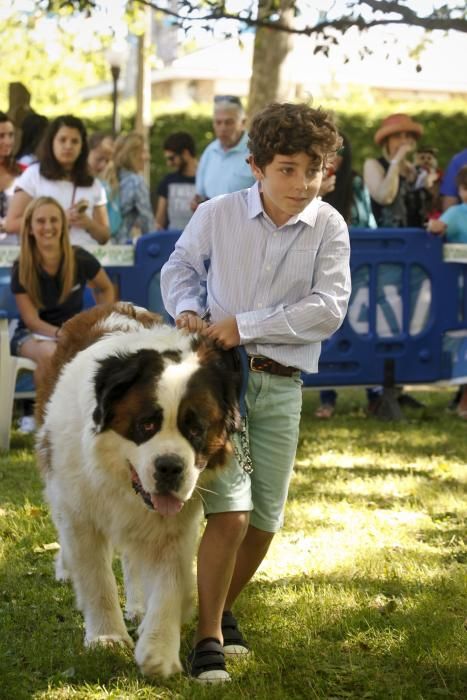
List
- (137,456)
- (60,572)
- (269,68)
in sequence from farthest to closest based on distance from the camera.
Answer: (269,68) < (60,572) < (137,456)

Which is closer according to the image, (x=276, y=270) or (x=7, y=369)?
(x=276, y=270)

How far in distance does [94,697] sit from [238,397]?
1193 millimetres

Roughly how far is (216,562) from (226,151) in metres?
7.85

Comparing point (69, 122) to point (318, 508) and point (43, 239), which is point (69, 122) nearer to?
point (43, 239)

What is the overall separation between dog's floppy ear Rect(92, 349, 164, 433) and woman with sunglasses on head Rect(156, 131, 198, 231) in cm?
940

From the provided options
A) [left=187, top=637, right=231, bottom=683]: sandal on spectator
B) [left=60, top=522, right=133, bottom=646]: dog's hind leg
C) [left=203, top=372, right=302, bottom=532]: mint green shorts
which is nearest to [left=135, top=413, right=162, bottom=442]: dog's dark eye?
[left=203, top=372, right=302, bottom=532]: mint green shorts

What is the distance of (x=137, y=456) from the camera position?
4121mm

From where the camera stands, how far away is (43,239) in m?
9.34

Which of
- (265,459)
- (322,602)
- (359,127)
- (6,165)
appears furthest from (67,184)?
(359,127)

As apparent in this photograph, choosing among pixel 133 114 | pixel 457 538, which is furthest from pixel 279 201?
pixel 133 114

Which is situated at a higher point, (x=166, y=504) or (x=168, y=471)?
(x=168, y=471)

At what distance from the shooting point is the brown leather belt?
176 inches

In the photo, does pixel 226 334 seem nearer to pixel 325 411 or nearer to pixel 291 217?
pixel 291 217

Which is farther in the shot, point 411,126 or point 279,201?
point 411,126
